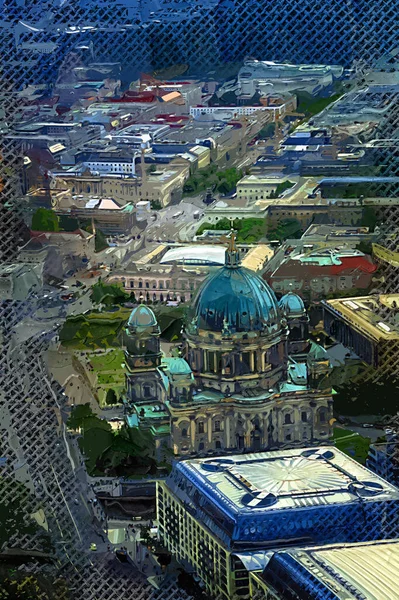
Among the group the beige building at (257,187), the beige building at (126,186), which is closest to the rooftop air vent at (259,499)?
the beige building at (257,187)

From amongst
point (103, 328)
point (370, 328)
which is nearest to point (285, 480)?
point (370, 328)

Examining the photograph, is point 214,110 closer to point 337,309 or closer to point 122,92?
point 122,92

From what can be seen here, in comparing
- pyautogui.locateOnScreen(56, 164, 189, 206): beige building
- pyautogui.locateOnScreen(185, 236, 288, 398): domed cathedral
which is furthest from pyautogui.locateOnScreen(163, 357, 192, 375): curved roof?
pyautogui.locateOnScreen(56, 164, 189, 206): beige building

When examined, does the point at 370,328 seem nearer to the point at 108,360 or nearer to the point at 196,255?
the point at 108,360

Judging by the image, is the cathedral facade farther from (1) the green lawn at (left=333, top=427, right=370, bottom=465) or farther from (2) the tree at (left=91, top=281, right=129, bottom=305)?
(2) the tree at (left=91, top=281, right=129, bottom=305)

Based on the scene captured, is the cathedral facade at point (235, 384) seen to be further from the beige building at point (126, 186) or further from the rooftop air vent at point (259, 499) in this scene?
the beige building at point (126, 186)

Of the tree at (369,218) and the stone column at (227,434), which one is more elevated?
the stone column at (227,434)

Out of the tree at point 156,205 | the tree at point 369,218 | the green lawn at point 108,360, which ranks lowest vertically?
the tree at point 156,205
